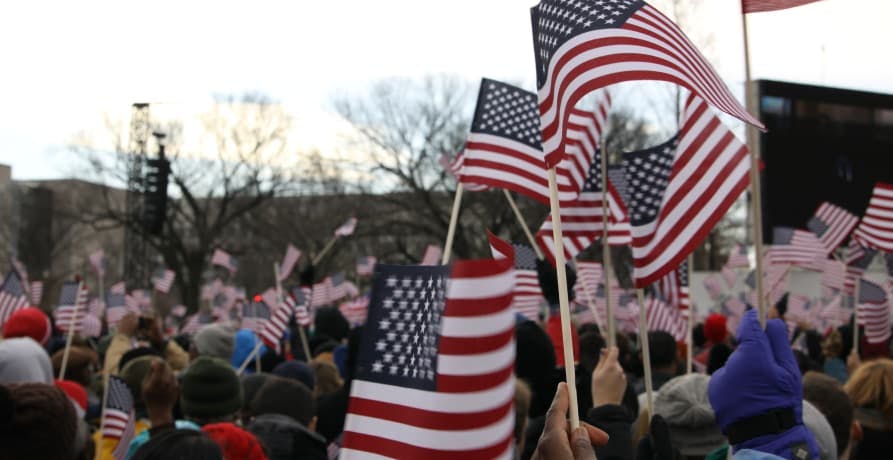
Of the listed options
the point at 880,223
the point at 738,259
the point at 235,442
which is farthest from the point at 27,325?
the point at 738,259

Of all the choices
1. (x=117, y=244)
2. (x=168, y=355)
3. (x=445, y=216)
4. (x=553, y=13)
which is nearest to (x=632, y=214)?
(x=553, y=13)

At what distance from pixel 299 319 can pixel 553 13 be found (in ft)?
27.2

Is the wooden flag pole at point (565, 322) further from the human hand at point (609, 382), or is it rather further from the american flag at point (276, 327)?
the american flag at point (276, 327)

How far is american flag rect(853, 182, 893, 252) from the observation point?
29.6 feet

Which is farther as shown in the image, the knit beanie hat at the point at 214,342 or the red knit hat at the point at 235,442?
the knit beanie hat at the point at 214,342

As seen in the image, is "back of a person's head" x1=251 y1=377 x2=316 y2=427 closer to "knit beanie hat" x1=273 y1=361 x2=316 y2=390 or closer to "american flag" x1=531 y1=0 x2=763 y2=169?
"knit beanie hat" x1=273 y1=361 x2=316 y2=390

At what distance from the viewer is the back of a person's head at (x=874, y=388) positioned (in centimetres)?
484

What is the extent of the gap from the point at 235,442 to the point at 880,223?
6.67 m

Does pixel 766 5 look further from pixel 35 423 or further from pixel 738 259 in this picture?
pixel 738 259

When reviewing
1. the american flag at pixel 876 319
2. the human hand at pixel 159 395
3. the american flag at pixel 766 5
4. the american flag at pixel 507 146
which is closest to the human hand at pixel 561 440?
the american flag at pixel 766 5

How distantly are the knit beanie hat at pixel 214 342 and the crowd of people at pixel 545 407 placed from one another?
52.4 inches

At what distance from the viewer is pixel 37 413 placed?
2.97 m

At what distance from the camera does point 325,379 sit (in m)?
7.13

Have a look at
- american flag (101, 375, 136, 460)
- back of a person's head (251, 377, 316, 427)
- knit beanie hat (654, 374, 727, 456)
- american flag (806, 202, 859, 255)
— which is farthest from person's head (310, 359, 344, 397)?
american flag (806, 202, 859, 255)
